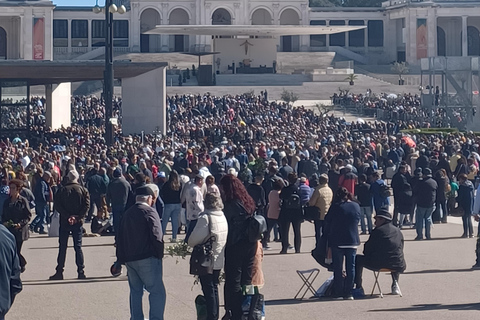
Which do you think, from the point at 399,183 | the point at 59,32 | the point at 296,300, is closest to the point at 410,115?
the point at 399,183

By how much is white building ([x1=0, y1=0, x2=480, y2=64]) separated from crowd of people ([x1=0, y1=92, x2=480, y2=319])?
49147 mm

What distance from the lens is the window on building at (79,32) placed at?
3410 inches

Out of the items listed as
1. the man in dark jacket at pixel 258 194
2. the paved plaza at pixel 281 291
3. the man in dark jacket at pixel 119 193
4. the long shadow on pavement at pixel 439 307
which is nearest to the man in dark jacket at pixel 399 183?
the paved plaza at pixel 281 291

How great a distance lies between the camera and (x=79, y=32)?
285 feet

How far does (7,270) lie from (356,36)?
8515 cm

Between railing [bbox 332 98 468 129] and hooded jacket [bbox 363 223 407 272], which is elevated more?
railing [bbox 332 98 468 129]

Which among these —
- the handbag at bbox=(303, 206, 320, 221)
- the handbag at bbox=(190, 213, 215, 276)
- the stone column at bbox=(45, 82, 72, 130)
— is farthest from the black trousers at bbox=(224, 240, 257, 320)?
the stone column at bbox=(45, 82, 72, 130)

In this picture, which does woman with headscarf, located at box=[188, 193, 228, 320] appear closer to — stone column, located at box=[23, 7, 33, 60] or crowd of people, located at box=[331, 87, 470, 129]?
crowd of people, located at box=[331, 87, 470, 129]

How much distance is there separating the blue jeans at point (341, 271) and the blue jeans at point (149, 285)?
2702 millimetres

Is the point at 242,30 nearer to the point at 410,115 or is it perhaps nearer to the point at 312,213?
the point at 410,115

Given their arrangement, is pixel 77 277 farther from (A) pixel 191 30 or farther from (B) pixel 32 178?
(A) pixel 191 30

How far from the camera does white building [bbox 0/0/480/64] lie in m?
83.2

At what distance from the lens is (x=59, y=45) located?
86.8 m

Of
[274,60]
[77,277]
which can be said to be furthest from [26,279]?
[274,60]
